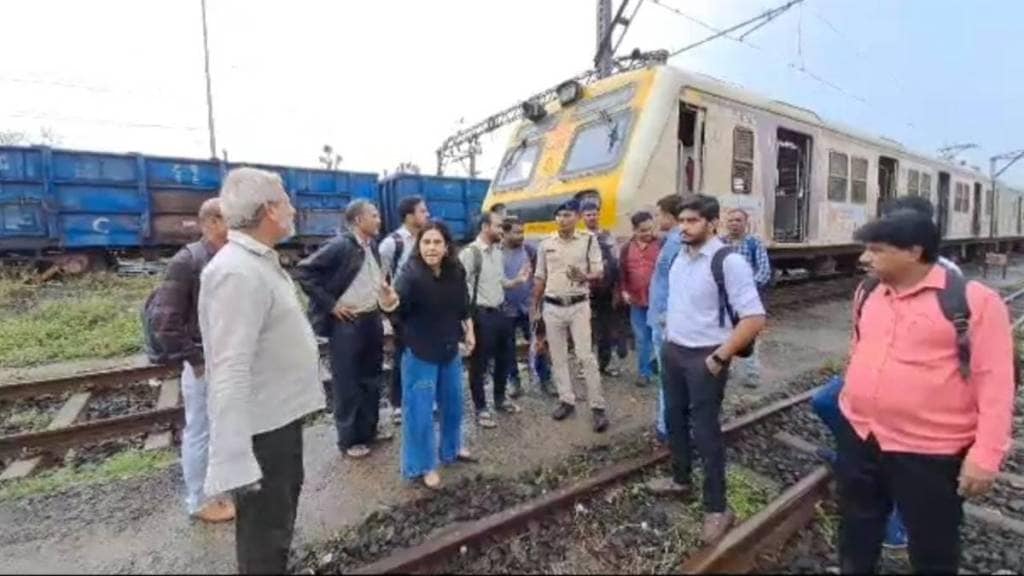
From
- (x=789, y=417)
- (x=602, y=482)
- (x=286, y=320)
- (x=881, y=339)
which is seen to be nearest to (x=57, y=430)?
(x=286, y=320)

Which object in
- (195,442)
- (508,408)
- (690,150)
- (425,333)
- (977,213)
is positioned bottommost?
(508,408)

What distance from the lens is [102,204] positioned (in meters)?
12.3

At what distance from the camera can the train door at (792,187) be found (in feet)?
29.6

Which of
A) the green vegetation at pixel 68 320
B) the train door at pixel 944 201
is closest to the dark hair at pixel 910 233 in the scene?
the green vegetation at pixel 68 320

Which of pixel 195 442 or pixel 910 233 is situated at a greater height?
pixel 910 233

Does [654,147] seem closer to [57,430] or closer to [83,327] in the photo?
[57,430]

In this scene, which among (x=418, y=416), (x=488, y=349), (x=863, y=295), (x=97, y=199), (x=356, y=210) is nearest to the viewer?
(x=863, y=295)

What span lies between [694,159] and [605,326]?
259 cm

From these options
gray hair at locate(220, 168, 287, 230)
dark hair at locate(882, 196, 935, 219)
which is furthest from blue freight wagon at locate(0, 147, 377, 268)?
dark hair at locate(882, 196, 935, 219)

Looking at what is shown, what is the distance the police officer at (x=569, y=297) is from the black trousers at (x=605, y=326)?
107cm

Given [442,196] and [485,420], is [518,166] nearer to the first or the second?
[485,420]

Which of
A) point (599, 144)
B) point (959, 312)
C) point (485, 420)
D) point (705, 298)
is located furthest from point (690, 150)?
point (959, 312)

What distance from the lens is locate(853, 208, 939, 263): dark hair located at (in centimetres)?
213

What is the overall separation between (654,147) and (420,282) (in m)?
4.03
